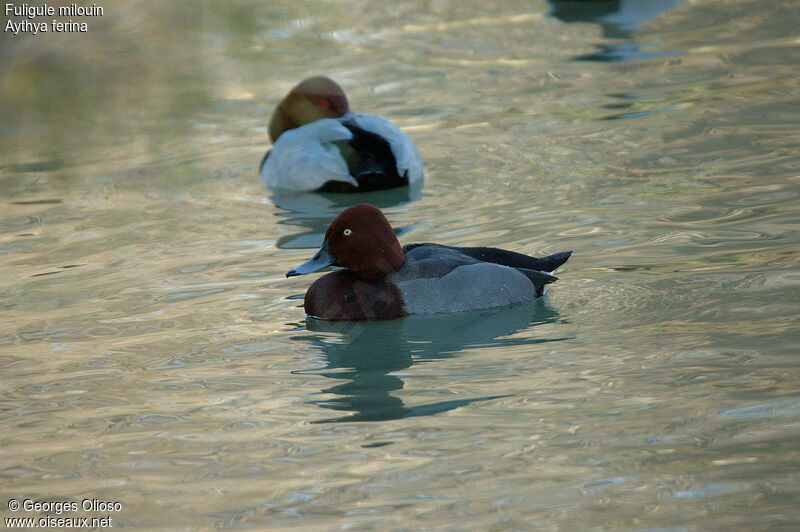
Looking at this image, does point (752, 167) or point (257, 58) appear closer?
point (752, 167)

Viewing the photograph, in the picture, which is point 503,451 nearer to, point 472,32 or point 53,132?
point 53,132

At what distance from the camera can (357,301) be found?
22.4 ft

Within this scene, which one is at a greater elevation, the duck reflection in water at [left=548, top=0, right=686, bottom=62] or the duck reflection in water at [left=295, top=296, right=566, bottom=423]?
the duck reflection in water at [left=548, top=0, right=686, bottom=62]

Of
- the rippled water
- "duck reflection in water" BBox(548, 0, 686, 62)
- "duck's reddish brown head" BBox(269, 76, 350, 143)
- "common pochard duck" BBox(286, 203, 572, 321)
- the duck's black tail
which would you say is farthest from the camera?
"duck reflection in water" BBox(548, 0, 686, 62)

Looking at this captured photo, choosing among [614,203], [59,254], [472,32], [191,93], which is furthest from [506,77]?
[59,254]

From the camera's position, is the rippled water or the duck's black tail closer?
the rippled water

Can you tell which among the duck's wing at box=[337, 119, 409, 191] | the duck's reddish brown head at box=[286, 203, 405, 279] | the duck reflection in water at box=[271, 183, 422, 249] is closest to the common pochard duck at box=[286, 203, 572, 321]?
the duck's reddish brown head at box=[286, 203, 405, 279]

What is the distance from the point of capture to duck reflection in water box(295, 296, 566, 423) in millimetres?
5539

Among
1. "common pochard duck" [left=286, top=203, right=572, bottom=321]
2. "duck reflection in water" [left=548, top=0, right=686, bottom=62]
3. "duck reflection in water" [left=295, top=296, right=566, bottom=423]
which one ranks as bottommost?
"duck reflection in water" [left=295, top=296, right=566, bottom=423]

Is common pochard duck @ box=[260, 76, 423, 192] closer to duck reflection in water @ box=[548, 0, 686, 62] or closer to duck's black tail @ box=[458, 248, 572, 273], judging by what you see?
duck's black tail @ box=[458, 248, 572, 273]

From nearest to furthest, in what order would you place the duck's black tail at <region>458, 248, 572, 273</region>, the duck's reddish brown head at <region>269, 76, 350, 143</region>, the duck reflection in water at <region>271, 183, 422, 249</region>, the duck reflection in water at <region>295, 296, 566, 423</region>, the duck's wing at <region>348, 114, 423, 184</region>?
1. the duck reflection in water at <region>295, 296, 566, 423</region>
2. the duck's black tail at <region>458, 248, 572, 273</region>
3. the duck reflection in water at <region>271, 183, 422, 249</region>
4. the duck's wing at <region>348, 114, 423, 184</region>
5. the duck's reddish brown head at <region>269, 76, 350, 143</region>

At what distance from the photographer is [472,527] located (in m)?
4.32

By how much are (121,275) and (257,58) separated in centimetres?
781

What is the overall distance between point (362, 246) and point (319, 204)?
310cm
